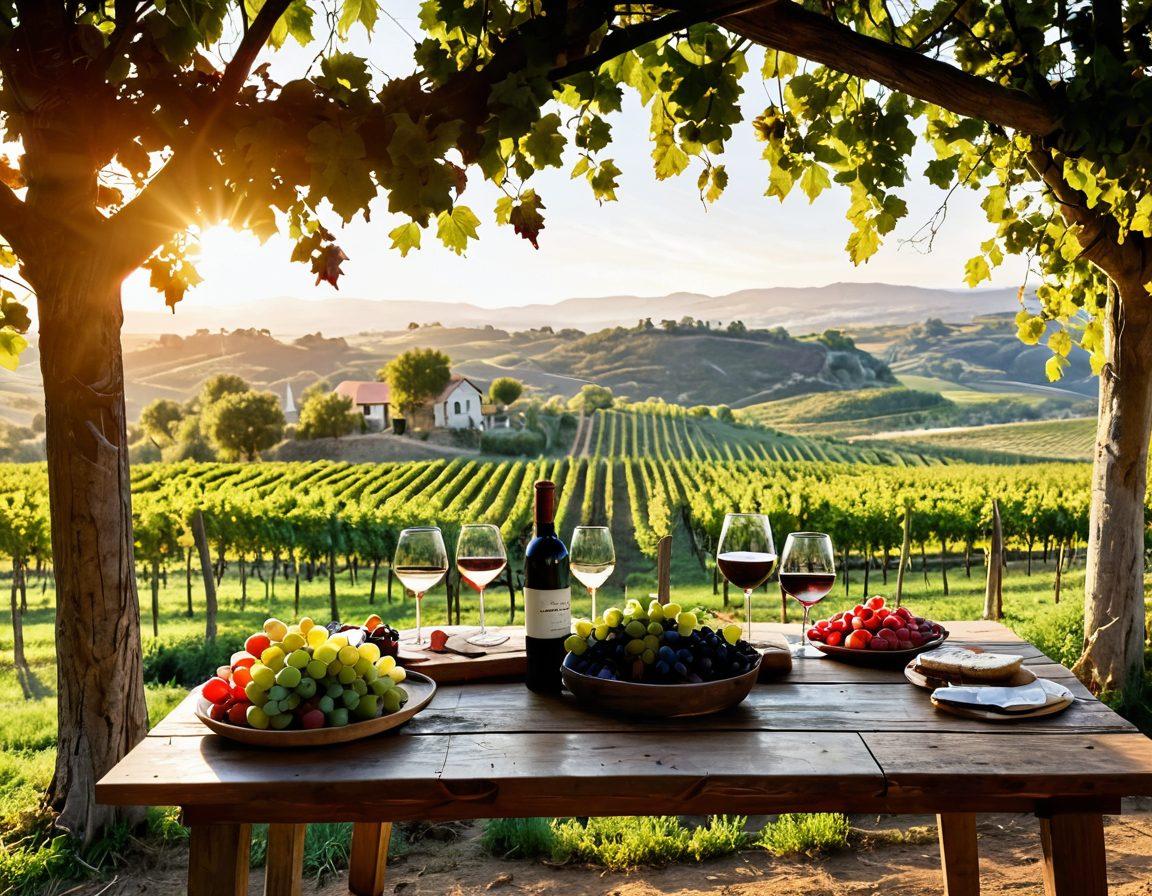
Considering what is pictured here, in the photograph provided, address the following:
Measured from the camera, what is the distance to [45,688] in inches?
309

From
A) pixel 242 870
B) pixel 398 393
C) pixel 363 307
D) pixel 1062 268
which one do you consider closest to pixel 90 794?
pixel 242 870

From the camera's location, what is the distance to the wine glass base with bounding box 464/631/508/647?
2.00 metres

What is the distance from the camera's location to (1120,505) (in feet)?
13.7

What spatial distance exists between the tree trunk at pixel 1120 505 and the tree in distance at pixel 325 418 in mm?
37433

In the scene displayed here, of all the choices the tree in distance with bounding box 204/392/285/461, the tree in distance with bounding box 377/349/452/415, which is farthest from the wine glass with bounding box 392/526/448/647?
the tree in distance with bounding box 377/349/452/415

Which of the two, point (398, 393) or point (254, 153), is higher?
point (398, 393)

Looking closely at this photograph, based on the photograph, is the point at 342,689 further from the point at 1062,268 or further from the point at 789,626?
the point at 1062,268

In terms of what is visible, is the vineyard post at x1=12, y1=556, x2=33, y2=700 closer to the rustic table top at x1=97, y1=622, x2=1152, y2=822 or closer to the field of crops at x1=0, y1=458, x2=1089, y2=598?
the field of crops at x1=0, y1=458, x2=1089, y2=598

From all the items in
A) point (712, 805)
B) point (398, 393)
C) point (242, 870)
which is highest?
point (398, 393)

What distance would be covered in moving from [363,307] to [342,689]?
97229 mm

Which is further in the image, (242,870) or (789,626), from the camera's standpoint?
(789,626)

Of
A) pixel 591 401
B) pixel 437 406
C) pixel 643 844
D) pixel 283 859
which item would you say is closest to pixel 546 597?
pixel 283 859

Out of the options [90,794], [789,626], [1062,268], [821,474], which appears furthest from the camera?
[821,474]

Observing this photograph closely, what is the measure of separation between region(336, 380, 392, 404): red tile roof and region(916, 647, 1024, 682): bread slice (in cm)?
4566
